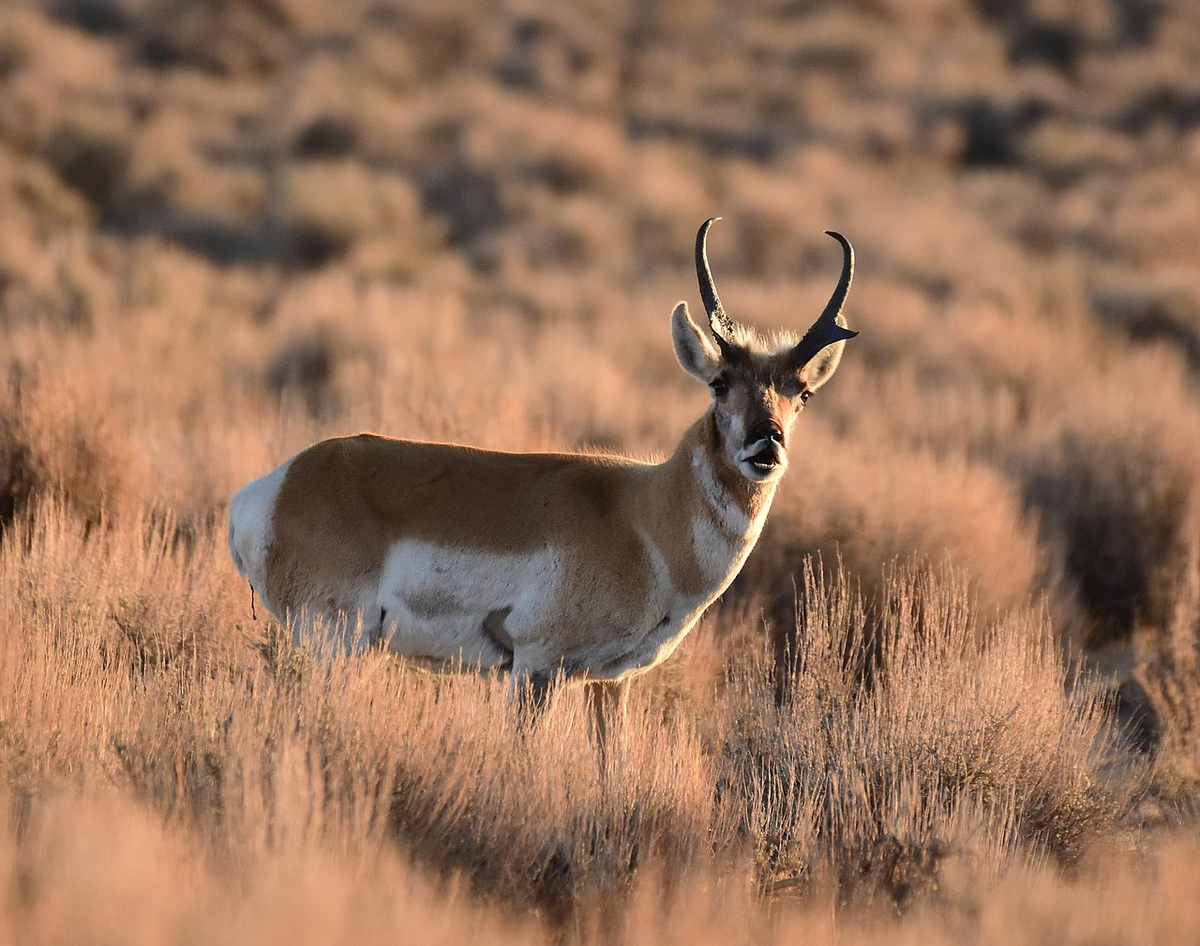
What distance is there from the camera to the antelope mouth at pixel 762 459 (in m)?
4.77

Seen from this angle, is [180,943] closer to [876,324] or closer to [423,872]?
[423,872]

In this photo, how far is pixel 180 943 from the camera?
3.21 metres

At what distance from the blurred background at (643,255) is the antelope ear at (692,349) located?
1930 millimetres

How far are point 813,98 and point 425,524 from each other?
2947cm

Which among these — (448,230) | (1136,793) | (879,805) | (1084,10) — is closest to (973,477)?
(1136,793)

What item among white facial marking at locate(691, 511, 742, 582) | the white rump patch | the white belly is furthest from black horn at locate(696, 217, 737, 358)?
the white rump patch

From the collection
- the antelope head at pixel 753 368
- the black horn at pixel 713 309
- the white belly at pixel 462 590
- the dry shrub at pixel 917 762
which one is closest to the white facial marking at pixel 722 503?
the antelope head at pixel 753 368

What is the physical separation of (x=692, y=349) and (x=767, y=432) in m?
0.60

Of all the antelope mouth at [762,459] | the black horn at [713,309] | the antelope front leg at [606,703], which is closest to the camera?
the antelope mouth at [762,459]

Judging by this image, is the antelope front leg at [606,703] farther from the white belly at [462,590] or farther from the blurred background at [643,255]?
the blurred background at [643,255]

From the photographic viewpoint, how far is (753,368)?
5.15 metres

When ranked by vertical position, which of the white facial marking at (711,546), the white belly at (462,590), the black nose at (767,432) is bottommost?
the white belly at (462,590)

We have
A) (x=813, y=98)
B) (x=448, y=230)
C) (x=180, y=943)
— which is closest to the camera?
(x=180, y=943)

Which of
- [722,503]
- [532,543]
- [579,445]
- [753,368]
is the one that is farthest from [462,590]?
[579,445]
